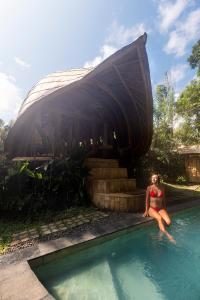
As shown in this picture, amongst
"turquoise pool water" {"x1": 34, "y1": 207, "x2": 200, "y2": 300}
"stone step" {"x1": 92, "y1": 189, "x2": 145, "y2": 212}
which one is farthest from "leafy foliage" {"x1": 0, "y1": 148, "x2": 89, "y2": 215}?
"turquoise pool water" {"x1": 34, "y1": 207, "x2": 200, "y2": 300}

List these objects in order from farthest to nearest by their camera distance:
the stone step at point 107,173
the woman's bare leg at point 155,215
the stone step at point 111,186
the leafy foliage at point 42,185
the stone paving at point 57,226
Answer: the stone step at point 107,173, the stone step at point 111,186, the leafy foliage at point 42,185, the woman's bare leg at point 155,215, the stone paving at point 57,226

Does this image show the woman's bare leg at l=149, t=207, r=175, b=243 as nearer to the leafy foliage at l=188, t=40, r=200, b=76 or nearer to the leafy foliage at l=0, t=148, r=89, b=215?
the leafy foliage at l=0, t=148, r=89, b=215

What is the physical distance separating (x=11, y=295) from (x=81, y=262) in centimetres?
146

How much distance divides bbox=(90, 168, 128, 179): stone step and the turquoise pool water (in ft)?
9.65

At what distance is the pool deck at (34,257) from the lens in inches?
104

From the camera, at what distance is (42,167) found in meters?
6.69

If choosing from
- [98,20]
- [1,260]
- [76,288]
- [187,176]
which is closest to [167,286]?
[76,288]

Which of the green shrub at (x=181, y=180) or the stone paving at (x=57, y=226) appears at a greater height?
the green shrub at (x=181, y=180)

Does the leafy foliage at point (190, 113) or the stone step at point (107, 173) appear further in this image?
the leafy foliage at point (190, 113)

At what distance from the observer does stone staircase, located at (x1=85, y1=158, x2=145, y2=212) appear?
6.35m

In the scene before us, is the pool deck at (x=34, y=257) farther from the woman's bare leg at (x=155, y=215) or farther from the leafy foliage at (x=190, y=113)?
the leafy foliage at (x=190, y=113)

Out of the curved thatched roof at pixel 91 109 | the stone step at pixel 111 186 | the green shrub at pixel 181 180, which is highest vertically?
the curved thatched roof at pixel 91 109

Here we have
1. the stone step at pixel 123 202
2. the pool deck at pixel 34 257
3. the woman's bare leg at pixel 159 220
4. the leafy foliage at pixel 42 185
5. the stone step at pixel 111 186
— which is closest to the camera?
the pool deck at pixel 34 257

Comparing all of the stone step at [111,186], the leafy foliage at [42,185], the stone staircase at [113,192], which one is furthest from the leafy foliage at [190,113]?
the leafy foliage at [42,185]
